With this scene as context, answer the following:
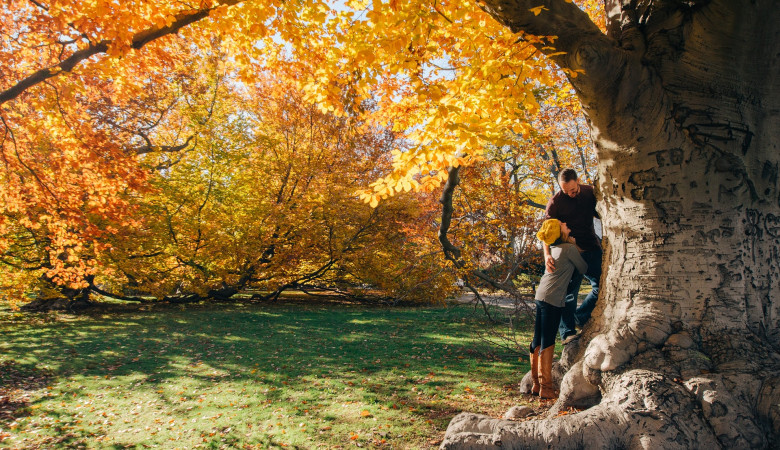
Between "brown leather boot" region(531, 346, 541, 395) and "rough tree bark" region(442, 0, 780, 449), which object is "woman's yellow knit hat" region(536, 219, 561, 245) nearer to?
"rough tree bark" region(442, 0, 780, 449)

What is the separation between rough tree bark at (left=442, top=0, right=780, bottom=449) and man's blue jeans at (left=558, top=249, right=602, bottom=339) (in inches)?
39.0

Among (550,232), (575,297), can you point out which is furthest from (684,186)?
(575,297)

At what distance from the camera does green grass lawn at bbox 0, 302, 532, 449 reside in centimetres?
382

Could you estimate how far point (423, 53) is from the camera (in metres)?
4.39

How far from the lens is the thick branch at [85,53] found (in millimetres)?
5387

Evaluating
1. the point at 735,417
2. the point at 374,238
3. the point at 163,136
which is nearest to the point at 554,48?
the point at 735,417

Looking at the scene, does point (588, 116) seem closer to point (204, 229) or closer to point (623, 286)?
point (623, 286)

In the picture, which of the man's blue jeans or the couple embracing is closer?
the couple embracing

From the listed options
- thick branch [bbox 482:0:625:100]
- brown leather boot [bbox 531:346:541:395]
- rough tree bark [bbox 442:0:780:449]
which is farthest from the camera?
brown leather boot [bbox 531:346:541:395]

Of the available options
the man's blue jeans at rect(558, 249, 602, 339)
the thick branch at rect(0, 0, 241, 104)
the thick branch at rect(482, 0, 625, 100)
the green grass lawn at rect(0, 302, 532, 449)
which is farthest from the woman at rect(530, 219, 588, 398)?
the thick branch at rect(0, 0, 241, 104)

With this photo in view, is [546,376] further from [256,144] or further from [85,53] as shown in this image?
[256,144]

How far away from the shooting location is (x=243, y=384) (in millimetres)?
5445

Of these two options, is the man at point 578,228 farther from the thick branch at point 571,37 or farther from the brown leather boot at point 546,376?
the thick branch at point 571,37

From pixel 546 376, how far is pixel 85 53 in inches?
283
